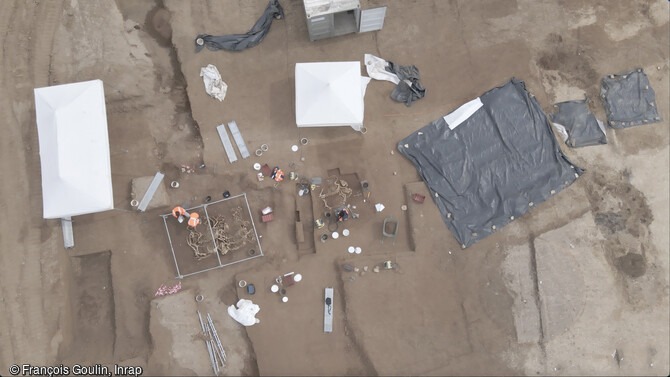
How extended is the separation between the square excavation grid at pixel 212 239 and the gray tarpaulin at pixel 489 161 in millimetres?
4501

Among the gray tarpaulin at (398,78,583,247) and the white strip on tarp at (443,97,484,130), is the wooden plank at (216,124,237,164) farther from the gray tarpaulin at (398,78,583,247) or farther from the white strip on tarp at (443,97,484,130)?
the white strip on tarp at (443,97,484,130)

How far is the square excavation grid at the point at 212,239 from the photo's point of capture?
32.2 ft

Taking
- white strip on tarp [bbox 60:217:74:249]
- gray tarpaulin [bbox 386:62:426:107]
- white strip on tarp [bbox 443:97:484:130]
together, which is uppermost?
gray tarpaulin [bbox 386:62:426:107]

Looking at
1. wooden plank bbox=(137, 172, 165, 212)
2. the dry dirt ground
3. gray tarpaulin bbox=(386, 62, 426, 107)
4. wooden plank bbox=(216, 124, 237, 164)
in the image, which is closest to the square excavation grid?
the dry dirt ground

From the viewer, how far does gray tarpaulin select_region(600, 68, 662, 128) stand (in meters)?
10.1

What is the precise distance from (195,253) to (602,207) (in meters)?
10.4

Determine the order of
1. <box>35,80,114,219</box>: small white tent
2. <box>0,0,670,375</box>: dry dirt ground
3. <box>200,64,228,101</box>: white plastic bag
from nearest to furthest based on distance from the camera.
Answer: <box>35,80,114,219</box>: small white tent < <box>0,0,670,375</box>: dry dirt ground < <box>200,64,228,101</box>: white plastic bag

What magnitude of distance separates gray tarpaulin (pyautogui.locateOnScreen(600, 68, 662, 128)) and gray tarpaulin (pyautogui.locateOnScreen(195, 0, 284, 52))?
9136mm

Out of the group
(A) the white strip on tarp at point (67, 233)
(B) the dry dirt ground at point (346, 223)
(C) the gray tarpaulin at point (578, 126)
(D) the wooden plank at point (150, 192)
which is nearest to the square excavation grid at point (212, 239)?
(B) the dry dirt ground at point (346, 223)

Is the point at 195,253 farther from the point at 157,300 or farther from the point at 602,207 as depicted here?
the point at 602,207

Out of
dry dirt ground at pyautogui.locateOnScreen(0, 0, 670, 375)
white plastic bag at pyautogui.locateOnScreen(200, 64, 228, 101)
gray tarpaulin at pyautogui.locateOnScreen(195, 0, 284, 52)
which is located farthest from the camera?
Answer: gray tarpaulin at pyautogui.locateOnScreen(195, 0, 284, 52)

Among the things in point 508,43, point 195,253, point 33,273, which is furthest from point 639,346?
point 33,273

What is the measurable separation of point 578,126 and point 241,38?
9.18m

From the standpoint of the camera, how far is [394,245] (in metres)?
9.89
